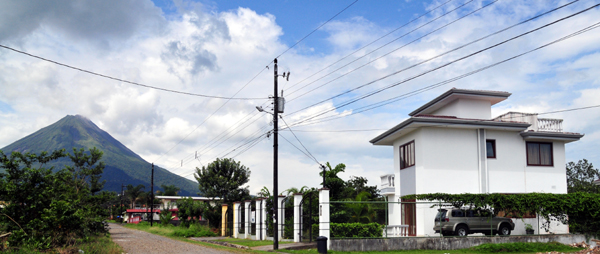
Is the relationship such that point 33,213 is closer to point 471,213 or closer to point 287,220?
point 287,220

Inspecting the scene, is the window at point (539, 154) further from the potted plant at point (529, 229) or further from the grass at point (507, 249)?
the grass at point (507, 249)

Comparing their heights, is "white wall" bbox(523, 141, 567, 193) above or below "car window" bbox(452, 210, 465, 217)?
above

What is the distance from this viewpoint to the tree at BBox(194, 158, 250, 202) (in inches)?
1758

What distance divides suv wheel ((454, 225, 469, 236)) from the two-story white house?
4.92 ft

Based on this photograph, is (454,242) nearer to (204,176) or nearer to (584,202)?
(584,202)

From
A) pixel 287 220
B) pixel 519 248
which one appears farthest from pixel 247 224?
pixel 519 248

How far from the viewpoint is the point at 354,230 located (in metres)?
21.3

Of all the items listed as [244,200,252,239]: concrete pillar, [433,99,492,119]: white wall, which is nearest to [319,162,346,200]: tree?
[244,200,252,239]: concrete pillar

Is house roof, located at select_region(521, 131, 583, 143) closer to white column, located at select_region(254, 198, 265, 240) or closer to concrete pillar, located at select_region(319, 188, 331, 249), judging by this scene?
concrete pillar, located at select_region(319, 188, 331, 249)

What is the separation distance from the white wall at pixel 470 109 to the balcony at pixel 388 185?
5.65 metres

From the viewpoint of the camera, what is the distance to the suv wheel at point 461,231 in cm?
2266

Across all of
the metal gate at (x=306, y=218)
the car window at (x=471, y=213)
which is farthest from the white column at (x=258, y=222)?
the car window at (x=471, y=213)

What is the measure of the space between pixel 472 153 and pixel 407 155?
368 cm

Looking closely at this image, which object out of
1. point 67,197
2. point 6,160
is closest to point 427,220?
point 67,197
